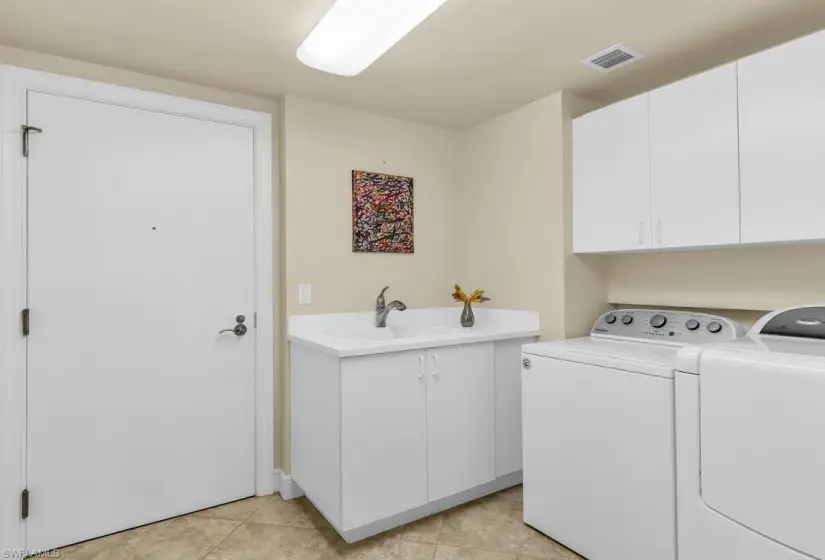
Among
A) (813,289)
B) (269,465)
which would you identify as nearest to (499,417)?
(269,465)

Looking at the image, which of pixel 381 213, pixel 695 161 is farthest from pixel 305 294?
pixel 695 161

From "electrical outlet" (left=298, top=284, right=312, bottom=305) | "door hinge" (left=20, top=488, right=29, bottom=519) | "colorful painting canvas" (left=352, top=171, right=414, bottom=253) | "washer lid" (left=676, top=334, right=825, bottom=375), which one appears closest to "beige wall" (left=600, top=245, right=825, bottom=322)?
"washer lid" (left=676, top=334, right=825, bottom=375)

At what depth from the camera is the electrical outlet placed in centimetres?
255

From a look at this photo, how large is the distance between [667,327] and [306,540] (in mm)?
2009

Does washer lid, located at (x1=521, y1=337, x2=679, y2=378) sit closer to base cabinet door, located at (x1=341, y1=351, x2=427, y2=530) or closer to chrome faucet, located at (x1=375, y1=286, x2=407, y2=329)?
base cabinet door, located at (x1=341, y1=351, x2=427, y2=530)

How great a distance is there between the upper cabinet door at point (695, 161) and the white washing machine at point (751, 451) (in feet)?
1.91

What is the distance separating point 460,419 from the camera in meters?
2.34

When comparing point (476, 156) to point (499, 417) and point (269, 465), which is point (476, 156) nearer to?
point (499, 417)

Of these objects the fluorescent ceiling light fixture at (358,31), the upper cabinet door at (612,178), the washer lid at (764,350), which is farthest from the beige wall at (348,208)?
the washer lid at (764,350)

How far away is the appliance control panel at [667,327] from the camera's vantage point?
2.05 metres

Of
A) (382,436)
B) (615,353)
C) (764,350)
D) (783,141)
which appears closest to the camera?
(764,350)

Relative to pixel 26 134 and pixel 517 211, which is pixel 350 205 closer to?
pixel 517 211

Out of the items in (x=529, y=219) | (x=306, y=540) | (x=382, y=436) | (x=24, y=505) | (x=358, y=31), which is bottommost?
(x=306, y=540)

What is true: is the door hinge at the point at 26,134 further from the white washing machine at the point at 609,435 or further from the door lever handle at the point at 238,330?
the white washing machine at the point at 609,435
